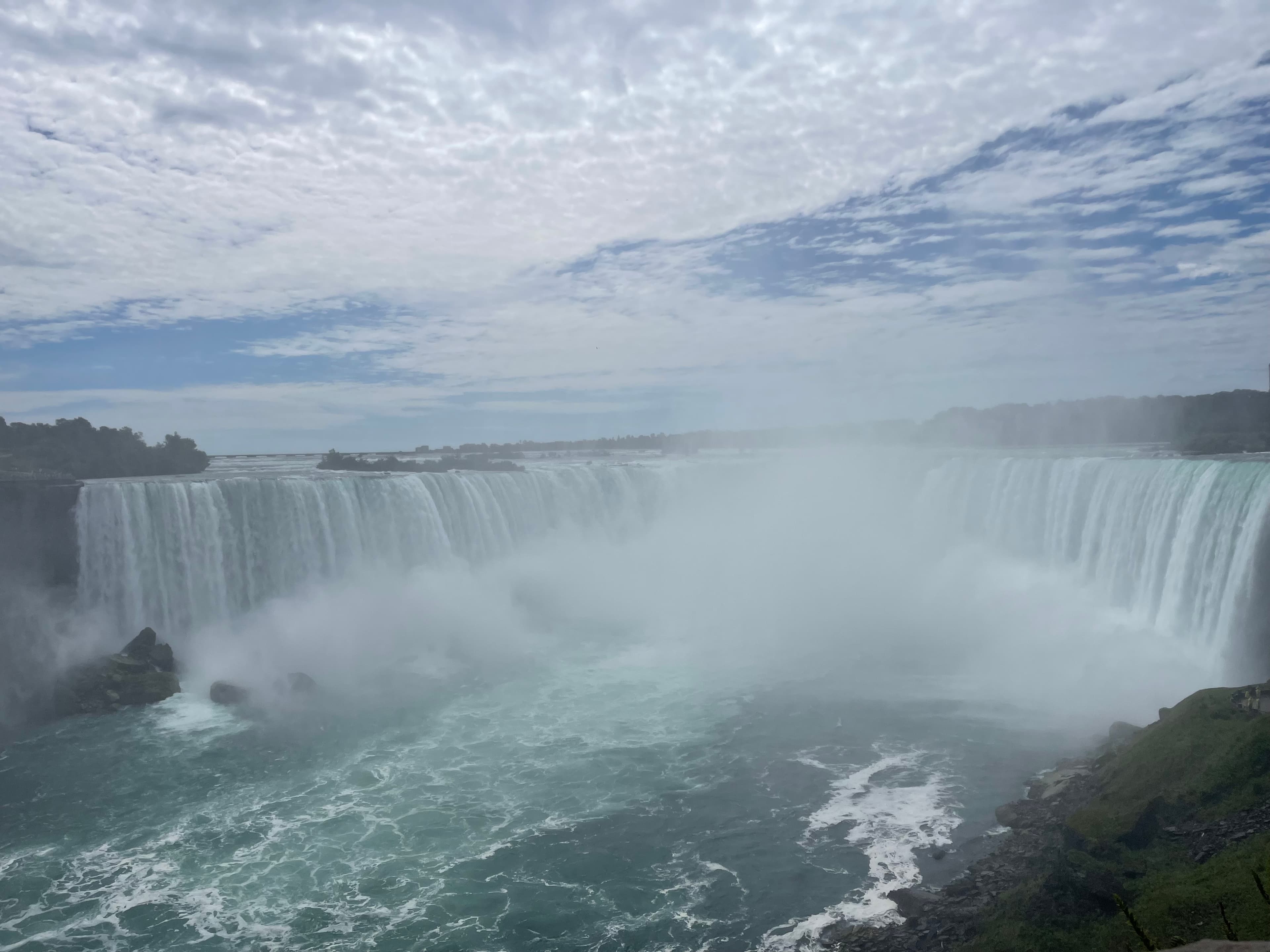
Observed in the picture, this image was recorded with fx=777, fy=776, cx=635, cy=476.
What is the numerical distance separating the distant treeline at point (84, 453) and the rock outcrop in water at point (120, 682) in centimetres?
744

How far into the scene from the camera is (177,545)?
21.9 meters

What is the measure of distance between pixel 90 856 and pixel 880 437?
48780 mm

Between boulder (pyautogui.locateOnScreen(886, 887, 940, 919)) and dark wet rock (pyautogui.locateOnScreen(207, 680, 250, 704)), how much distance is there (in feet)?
51.3

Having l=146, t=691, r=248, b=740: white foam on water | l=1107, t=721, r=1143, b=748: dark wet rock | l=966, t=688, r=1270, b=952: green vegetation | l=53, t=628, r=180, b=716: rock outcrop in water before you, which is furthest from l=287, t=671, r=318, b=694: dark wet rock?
l=1107, t=721, r=1143, b=748: dark wet rock

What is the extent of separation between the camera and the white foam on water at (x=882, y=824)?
31.4 ft

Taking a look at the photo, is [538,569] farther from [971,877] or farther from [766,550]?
[971,877]

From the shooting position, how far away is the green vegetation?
779cm

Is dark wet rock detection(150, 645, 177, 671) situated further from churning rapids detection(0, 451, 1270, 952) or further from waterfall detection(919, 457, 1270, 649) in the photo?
waterfall detection(919, 457, 1270, 649)

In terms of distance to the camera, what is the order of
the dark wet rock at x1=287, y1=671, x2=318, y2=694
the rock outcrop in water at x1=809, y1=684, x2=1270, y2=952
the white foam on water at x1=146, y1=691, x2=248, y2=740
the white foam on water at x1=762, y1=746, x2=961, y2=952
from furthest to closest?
the dark wet rock at x1=287, y1=671, x2=318, y2=694 → the white foam on water at x1=146, y1=691, x2=248, y2=740 → the white foam on water at x1=762, y1=746, x2=961, y2=952 → the rock outcrop in water at x1=809, y1=684, x2=1270, y2=952

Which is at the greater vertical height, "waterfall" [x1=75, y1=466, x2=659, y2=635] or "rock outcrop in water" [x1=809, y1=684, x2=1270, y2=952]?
"waterfall" [x1=75, y1=466, x2=659, y2=635]

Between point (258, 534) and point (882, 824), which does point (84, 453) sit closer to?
point (258, 534)

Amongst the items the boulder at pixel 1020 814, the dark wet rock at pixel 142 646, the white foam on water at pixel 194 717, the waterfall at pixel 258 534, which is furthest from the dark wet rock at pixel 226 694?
A: the boulder at pixel 1020 814

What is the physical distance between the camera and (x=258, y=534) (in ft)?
76.6

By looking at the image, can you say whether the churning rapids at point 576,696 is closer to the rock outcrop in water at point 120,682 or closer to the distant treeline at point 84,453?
the rock outcrop in water at point 120,682
